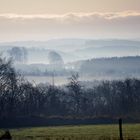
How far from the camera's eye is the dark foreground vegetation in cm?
8783

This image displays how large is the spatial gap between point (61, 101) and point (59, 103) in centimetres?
228

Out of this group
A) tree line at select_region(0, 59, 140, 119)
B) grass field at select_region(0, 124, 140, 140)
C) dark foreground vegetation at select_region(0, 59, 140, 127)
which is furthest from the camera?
tree line at select_region(0, 59, 140, 119)

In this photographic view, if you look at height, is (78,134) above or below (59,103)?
below

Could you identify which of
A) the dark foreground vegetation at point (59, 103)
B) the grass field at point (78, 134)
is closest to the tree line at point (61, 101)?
the dark foreground vegetation at point (59, 103)

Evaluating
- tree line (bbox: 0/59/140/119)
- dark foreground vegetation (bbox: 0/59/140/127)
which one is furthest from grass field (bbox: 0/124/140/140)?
tree line (bbox: 0/59/140/119)

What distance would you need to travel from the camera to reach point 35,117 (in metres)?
86.1

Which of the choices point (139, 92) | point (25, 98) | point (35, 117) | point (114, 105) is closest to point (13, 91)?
point (25, 98)

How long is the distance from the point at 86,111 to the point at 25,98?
36.1 ft

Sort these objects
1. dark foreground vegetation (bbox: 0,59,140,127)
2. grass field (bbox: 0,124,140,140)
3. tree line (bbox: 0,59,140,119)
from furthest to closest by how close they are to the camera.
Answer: tree line (bbox: 0,59,140,119) → dark foreground vegetation (bbox: 0,59,140,127) → grass field (bbox: 0,124,140,140)

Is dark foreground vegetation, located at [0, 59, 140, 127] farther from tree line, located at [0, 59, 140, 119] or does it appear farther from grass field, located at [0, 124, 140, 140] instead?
grass field, located at [0, 124, 140, 140]

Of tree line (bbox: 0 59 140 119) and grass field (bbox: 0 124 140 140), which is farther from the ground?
tree line (bbox: 0 59 140 119)

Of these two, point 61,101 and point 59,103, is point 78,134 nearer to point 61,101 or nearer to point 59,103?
point 59,103

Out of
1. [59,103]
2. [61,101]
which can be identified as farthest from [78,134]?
[61,101]

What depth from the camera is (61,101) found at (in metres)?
105
